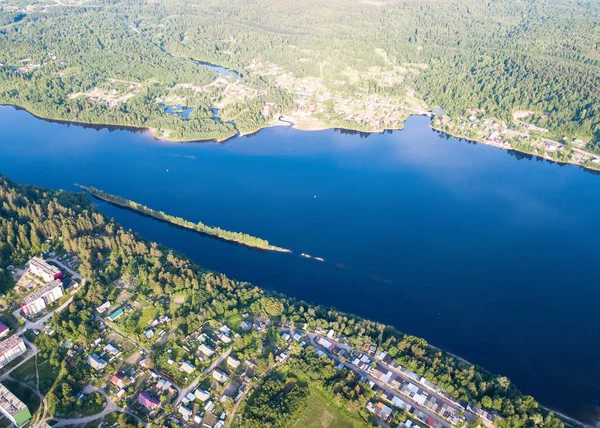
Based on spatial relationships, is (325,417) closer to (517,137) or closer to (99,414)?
(99,414)

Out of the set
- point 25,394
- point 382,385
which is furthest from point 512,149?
point 25,394

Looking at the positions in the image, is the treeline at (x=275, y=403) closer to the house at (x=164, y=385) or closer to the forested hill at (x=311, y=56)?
the house at (x=164, y=385)

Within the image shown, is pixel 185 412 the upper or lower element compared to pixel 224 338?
lower

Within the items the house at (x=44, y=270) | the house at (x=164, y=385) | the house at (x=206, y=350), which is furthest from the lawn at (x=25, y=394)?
the house at (x=206, y=350)

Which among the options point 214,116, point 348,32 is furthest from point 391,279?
point 348,32

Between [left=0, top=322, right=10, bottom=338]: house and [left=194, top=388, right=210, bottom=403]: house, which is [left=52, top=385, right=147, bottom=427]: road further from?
[left=0, top=322, right=10, bottom=338]: house

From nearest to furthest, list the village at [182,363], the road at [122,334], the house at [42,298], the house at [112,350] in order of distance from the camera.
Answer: the village at [182,363], the house at [112,350], the road at [122,334], the house at [42,298]

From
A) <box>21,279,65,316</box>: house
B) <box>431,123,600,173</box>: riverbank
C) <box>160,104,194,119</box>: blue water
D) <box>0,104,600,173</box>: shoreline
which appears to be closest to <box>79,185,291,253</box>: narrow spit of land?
<box>21,279,65,316</box>: house
